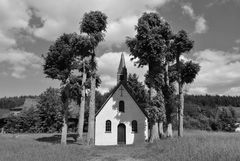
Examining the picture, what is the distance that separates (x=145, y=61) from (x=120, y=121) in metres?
8.48

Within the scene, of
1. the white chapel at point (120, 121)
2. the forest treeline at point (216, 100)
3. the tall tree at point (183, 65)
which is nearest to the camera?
the tall tree at point (183, 65)

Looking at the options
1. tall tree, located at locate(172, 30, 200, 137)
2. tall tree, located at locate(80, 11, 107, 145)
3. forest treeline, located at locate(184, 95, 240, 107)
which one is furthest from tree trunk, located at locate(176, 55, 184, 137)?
forest treeline, located at locate(184, 95, 240, 107)

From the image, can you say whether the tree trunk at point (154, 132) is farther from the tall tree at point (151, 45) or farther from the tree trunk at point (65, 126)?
the tree trunk at point (65, 126)

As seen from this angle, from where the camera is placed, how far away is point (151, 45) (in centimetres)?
2459

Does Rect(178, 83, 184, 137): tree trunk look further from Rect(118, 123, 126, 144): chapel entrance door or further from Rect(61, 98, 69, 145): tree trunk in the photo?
Rect(61, 98, 69, 145): tree trunk

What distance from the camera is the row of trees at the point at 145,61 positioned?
25078mm

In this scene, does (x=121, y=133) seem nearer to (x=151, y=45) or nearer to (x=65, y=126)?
(x=65, y=126)

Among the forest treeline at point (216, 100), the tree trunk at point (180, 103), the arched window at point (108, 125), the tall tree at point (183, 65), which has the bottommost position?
the arched window at point (108, 125)

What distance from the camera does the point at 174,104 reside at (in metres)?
28.0

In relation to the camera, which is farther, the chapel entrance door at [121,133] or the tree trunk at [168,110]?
the chapel entrance door at [121,133]

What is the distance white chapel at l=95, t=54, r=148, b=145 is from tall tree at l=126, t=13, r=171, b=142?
4.97 meters

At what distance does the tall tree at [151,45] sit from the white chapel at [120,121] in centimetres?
497

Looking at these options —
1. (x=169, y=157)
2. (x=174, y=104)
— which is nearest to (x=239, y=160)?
(x=169, y=157)

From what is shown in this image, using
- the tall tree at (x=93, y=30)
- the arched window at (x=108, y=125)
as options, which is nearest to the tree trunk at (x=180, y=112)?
→ the arched window at (x=108, y=125)
